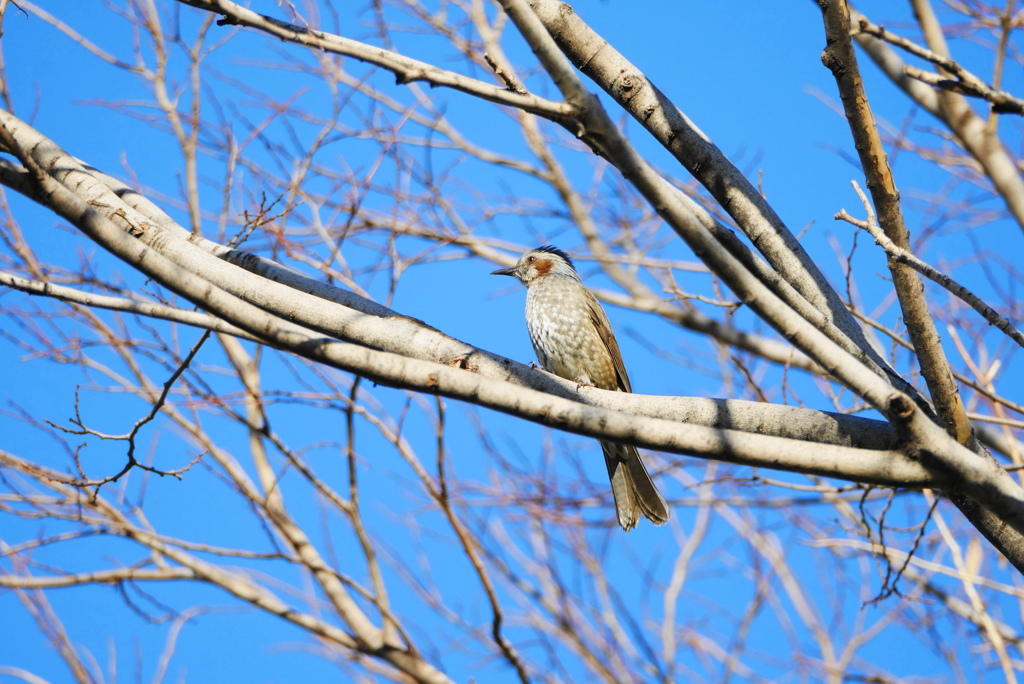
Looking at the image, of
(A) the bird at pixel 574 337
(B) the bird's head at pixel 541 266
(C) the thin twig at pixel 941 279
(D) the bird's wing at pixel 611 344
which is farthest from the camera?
(B) the bird's head at pixel 541 266

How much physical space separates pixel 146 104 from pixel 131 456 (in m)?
3.33

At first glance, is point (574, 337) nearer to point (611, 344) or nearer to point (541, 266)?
point (611, 344)

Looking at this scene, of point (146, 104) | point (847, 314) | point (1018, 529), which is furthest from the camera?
point (146, 104)

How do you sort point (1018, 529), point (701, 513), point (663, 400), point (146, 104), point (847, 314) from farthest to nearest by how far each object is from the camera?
point (701, 513) → point (146, 104) → point (847, 314) → point (663, 400) → point (1018, 529)

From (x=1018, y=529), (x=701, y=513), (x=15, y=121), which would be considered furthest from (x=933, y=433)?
(x=701, y=513)

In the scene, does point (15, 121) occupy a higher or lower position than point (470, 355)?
higher

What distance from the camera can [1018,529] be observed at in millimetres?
2199

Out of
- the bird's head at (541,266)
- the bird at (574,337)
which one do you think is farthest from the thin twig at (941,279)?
the bird's head at (541,266)

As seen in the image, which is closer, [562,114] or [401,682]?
[562,114]

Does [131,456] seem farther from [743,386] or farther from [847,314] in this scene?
[743,386]

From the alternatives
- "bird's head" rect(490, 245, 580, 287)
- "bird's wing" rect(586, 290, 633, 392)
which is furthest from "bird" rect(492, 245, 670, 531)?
"bird's head" rect(490, 245, 580, 287)

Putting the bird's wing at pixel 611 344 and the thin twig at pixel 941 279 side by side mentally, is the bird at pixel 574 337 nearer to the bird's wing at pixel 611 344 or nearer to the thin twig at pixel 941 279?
the bird's wing at pixel 611 344

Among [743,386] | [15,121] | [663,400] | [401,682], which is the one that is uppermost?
[743,386]

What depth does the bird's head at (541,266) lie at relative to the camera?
5898 millimetres
